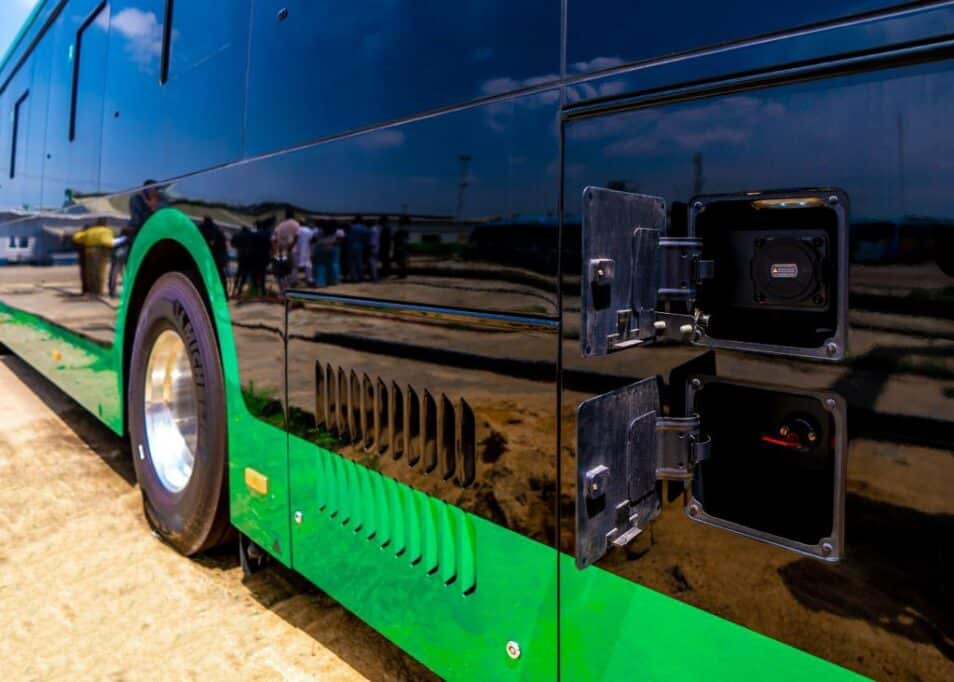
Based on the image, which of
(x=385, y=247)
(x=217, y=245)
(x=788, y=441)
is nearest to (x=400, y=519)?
(x=385, y=247)

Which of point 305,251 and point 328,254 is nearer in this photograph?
point 328,254

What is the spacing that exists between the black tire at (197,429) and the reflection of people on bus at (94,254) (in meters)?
0.71

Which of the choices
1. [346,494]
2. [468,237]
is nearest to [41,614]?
[346,494]

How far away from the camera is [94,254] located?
14.0 feet

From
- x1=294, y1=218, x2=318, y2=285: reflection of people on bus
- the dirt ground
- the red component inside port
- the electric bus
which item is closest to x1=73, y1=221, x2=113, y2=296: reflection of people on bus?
the dirt ground

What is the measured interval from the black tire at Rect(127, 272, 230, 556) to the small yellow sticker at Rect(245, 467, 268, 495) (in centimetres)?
25

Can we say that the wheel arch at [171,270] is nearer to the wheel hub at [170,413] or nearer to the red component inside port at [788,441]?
the wheel hub at [170,413]

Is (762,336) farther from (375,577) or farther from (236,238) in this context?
(236,238)

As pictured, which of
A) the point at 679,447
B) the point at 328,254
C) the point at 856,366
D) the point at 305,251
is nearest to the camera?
the point at 856,366

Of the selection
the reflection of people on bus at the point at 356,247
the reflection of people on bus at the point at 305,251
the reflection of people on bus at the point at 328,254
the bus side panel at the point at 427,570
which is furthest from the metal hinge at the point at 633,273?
the reflection of people on bus at the point at 305,251

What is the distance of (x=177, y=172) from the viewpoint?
125 inches

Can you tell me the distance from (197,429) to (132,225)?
47.5 inches

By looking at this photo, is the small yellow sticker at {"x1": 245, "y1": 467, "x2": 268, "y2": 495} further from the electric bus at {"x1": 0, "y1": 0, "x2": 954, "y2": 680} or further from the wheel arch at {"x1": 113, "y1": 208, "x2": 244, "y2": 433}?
the wheel arch at {"x1": 113, "y1": 208, "x2": 244, "y2": 433}

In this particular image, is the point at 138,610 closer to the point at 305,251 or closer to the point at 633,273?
the point at 305,251
